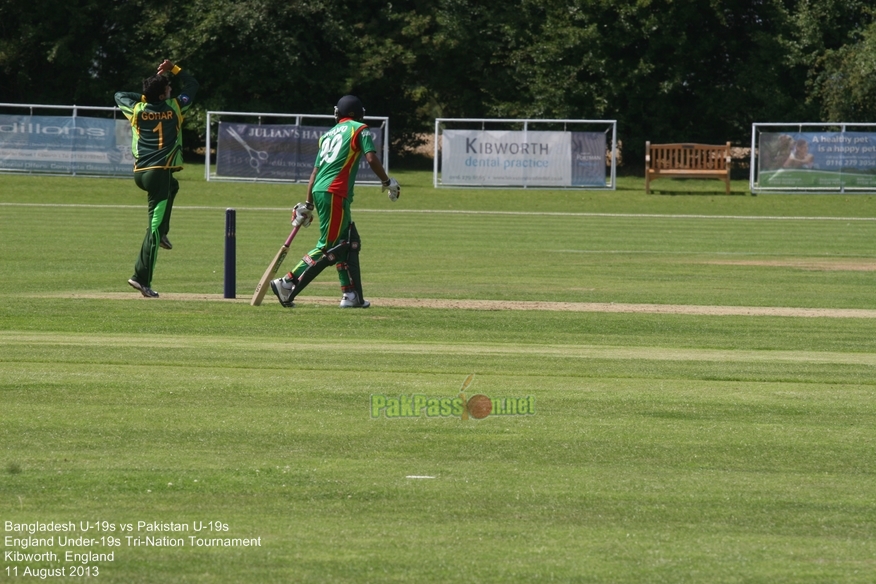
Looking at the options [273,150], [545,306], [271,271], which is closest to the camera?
[271,271]

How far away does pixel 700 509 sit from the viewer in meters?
5.53

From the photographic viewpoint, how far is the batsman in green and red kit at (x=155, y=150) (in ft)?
45.8

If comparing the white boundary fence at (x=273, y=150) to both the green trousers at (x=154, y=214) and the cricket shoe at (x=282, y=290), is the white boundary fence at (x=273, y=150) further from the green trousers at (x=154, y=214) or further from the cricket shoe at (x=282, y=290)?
the cricket shoe at (x=282, y=290)

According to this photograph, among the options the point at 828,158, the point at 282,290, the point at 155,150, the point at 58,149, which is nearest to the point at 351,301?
the point at 282,290

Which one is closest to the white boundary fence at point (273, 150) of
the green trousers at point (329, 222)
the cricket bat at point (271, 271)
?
the cricket bat at point (271, 271)

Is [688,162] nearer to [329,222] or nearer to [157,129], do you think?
[157,129]

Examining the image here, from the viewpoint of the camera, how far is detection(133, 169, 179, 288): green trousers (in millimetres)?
14019

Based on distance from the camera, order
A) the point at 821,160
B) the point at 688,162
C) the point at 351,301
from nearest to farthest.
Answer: the point at 351,301 → the point at 821,160 → the point at 688,162

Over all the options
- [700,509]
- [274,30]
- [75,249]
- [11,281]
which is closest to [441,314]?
[11,281]

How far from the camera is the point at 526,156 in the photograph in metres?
39.8

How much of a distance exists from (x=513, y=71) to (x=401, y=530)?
45938 mm

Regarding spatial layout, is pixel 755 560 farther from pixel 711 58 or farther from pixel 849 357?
pixel 711 58

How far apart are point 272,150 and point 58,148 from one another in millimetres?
6261

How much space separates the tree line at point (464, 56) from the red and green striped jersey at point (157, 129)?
33.6 m
